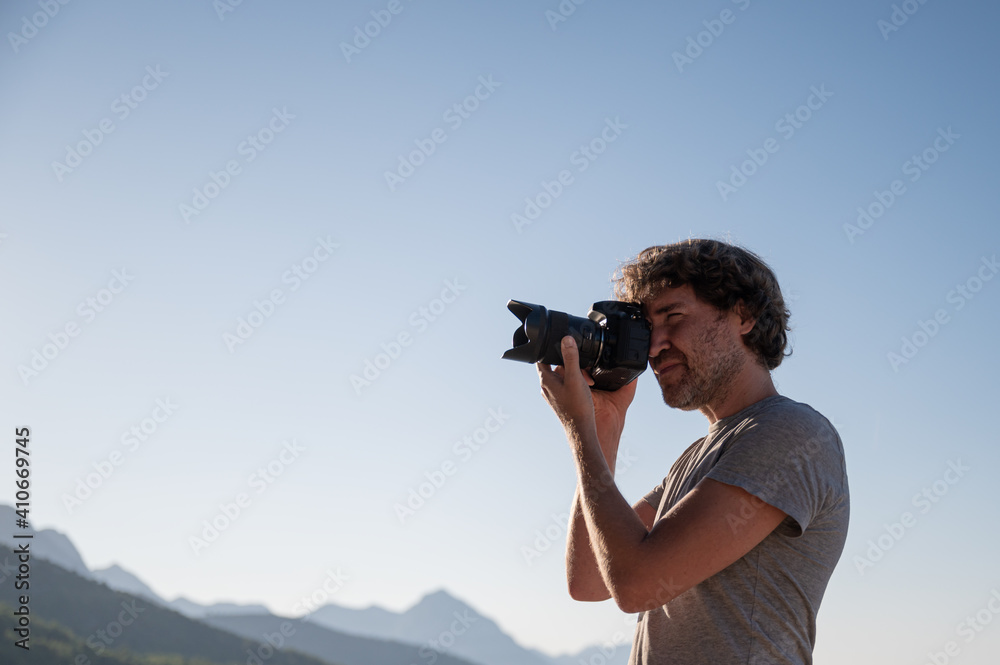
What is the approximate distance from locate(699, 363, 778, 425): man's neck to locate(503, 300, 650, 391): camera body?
281 millimetres

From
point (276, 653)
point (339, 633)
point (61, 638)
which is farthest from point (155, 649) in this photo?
point (339, 633)

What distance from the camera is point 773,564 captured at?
76.3 inches

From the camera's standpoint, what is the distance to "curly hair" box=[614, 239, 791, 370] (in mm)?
2510

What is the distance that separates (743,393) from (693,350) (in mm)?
199

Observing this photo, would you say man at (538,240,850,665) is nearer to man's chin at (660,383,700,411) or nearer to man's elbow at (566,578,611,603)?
man's chin at (660,383,700,411)

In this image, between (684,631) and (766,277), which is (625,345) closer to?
(766,277)

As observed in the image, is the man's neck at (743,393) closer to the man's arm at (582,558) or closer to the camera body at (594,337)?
the camera body at (594,337)

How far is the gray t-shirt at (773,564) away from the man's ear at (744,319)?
46 centimetres

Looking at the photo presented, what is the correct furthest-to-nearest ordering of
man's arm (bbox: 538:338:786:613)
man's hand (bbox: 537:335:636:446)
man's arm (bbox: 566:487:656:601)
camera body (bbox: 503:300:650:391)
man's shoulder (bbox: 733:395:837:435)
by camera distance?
man's arm (bbox: 566:487:656:601) < camera body (bbox: 503:300:650:391) < man's hand (bbox: 537:335:636:446) < man's shoulder (bbox: 733:395:837:435) < man's arm (bbox: 538:338:786:613)

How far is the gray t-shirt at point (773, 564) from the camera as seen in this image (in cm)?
187

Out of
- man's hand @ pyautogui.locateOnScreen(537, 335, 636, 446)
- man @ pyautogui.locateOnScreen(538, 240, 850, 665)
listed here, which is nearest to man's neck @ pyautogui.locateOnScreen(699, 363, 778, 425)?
man @ pyautogui.locateOnScreen(538, 240, 850, 665)

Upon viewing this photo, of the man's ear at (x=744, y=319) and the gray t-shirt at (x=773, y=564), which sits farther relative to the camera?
the man's ear at (x=744, y=319)

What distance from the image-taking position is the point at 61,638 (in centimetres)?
4131

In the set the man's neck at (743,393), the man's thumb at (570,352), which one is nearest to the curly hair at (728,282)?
the man's neck at (743,393)
